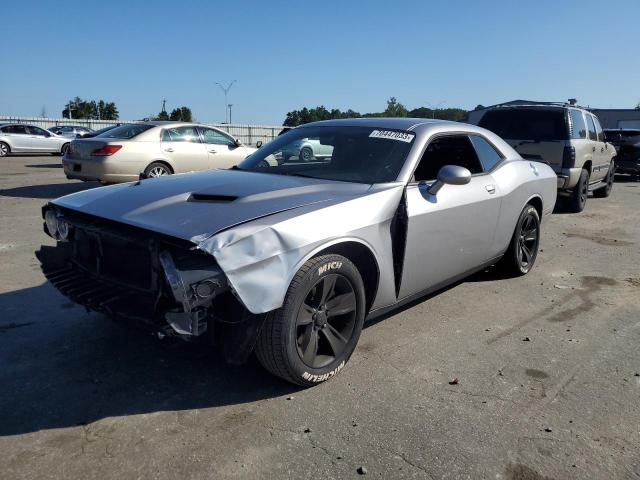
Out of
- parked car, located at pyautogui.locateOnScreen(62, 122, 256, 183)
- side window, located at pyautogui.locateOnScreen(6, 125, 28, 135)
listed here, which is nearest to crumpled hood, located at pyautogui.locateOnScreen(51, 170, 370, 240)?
parked car, located at pyautogui.locateOnScreen(62, 122, 256, 183)

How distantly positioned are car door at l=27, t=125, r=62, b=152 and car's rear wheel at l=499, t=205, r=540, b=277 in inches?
910

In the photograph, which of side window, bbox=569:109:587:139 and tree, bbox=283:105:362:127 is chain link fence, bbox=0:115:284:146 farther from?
side window, bbox=569:109:587:139

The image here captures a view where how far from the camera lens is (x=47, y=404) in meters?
2.95

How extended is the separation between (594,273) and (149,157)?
776cm

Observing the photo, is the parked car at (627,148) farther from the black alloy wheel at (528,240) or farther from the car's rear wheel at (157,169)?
the car's rear wheel at (157,169)

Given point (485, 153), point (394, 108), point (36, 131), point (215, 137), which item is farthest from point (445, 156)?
point (394, 108)

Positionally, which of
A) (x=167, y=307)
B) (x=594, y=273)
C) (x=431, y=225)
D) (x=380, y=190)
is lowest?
(x=594, y=273)

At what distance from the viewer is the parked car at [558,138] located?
9.44 metres

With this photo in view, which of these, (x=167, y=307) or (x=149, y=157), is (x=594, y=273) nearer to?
(x=167, y=307)

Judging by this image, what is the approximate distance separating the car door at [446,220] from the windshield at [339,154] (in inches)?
8.2

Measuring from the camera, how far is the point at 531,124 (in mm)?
9766

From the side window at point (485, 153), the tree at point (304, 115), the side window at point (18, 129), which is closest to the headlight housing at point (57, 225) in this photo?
the side window at point (485, 153)

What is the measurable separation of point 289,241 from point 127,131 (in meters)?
8.77

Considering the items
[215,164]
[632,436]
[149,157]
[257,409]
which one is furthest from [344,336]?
[215,164]
